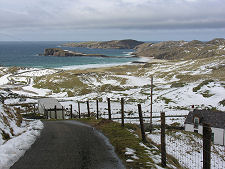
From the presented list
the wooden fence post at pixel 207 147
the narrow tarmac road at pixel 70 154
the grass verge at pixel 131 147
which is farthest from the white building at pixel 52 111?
the wooden fence post at pixel 207 147

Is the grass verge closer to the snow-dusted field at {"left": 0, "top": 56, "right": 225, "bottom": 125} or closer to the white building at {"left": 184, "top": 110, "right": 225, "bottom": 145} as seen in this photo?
the white building at {"left": 184, "top": 110, "right": 225, "bottom": 145}

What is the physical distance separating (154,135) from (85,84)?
80.7 metres

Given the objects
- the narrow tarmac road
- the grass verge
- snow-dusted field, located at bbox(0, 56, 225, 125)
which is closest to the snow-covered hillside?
the narrow tarmac road

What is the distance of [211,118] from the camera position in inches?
1548

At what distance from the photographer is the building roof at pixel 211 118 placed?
37.7m

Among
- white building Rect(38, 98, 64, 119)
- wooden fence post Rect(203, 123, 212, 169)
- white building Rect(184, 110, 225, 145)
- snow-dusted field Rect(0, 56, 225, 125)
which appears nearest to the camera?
wooden fence post Rect(203, 123, 212, 169)

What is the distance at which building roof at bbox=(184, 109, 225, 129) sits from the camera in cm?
3769

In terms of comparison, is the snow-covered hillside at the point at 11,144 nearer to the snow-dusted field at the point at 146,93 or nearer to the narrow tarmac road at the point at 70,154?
the narrow tarmac road at the point at 70,154

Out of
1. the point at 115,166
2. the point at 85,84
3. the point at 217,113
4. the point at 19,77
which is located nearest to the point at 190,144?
the point at 217,113

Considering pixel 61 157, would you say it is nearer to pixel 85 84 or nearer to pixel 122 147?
pixel 122 147

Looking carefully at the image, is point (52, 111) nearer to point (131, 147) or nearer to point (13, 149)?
point (13, 149)

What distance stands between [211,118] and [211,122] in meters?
0.87

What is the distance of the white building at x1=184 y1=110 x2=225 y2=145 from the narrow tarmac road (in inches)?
1072

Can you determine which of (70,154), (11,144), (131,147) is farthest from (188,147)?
(11,144)
